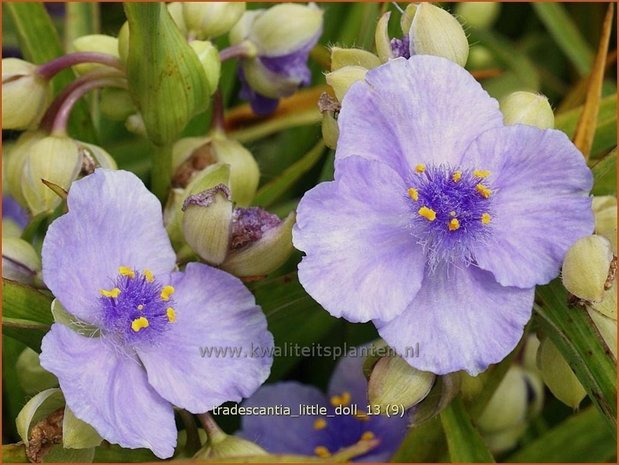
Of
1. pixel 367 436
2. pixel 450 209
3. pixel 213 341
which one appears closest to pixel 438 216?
pixel 450 209

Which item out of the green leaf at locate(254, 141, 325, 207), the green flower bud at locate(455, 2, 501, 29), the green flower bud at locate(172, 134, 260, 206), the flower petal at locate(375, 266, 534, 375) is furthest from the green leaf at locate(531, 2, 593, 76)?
the flower petal at locate(375, 266, 534, 375)

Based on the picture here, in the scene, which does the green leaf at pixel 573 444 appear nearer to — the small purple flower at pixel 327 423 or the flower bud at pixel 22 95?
the small purple flower at pixel 327 423

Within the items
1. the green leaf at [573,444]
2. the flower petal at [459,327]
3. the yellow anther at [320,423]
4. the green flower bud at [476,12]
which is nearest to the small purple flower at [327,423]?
the yellow anther at [320,423]

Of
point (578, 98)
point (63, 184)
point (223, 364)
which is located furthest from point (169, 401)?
point (578, 98)

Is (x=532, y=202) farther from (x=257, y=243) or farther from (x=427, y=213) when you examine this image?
(x=257, y=243)

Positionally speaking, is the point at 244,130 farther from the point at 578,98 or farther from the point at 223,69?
the point at 578,98

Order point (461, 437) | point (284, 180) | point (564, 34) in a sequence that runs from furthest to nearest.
Result: point (564, 34) < point (284, 180) < point (461, 437)
